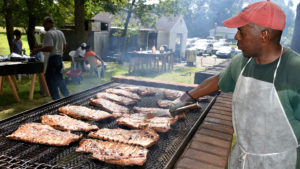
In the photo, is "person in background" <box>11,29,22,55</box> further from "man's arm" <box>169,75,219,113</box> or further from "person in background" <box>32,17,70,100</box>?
"man's arm" <box>169,75,219,113</box>

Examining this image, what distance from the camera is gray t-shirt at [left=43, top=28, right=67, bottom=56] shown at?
18.6ft

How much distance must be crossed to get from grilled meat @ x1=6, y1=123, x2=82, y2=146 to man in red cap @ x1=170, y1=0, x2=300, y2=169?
182 centimetres

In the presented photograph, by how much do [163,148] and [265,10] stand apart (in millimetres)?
1719

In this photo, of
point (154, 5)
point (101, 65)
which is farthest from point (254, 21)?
point (154, 5)

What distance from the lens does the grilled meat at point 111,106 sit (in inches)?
139

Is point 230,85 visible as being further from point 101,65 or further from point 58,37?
point 101,65

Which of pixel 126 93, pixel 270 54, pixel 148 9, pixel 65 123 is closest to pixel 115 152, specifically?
pixel 65 123

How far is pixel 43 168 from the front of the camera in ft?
6.42

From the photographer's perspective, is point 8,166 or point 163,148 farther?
point 163,148

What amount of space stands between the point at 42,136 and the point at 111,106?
1333mm

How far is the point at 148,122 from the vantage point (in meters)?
3.09

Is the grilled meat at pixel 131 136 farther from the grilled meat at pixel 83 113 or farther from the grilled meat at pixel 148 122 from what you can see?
the grilled meat at pixel 83 113

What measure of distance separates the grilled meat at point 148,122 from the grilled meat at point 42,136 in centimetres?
71

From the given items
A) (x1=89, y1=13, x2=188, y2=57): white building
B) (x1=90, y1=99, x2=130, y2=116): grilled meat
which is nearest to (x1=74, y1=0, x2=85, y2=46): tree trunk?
(x1=89, y1=13, x2=188, y2=57): white building
